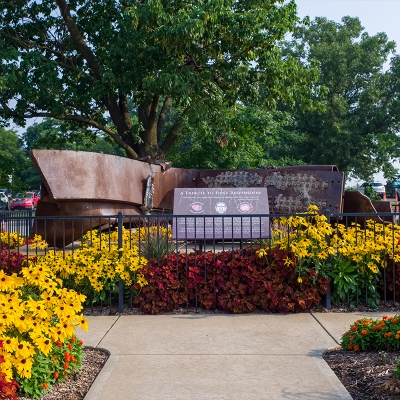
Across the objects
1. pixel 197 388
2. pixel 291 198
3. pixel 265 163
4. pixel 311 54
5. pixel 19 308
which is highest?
pixel 311 54

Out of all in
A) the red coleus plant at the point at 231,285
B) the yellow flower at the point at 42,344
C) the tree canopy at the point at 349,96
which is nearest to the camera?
the yellow flower at the point at 42,344

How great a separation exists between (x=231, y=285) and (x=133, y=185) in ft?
18.4

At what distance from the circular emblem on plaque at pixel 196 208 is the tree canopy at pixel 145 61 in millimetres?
6061

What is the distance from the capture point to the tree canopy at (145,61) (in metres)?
15.7

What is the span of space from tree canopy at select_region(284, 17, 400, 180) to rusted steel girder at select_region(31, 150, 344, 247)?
2757 centimetres

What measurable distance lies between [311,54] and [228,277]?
120 ft

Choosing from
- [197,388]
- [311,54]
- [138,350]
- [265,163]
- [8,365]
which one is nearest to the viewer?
[8,365]

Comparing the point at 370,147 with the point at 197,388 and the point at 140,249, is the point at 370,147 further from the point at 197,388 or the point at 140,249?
the point at 197,388

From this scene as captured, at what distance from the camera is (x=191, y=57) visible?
1678 cm

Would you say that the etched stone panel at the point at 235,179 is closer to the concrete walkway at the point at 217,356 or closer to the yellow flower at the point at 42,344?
the concrete walkway at the point at 217,356

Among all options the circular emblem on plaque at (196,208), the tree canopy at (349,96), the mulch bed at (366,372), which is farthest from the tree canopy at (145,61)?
the tree canopy at (349,96)

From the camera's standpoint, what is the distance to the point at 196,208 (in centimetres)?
984

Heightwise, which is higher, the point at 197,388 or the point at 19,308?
the point at 19,308

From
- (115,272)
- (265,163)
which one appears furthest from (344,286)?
(265,163)
